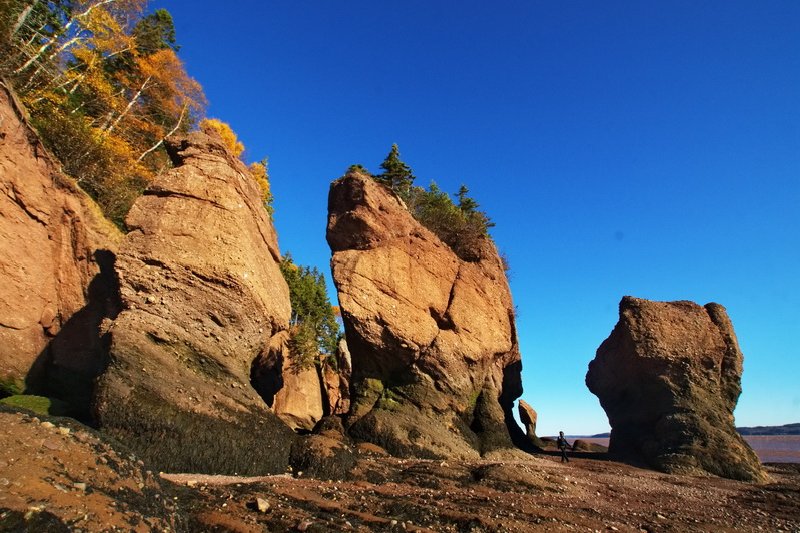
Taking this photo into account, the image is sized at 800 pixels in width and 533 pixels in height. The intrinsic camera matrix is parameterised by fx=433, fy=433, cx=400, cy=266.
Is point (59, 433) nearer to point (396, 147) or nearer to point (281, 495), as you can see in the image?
point (281, 495)

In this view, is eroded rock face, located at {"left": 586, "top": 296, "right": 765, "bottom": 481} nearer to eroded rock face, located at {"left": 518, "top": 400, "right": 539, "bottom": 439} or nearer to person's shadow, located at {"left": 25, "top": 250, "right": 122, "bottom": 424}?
eroded rock face, located at {"left": 518, "top": 400, "right": 539, "bottom": 439}

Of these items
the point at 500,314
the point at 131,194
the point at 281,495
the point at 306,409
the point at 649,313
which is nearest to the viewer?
the point at 281,495

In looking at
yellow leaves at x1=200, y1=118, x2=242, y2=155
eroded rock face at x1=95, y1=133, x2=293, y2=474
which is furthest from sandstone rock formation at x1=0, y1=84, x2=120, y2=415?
yellow leaves at x1=200, y1=118, x2=242, y2=155

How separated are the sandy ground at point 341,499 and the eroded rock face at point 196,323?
1021 mm

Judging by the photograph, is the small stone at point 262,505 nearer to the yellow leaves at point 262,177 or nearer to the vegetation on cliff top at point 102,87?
the vegetation on cliff top at point 102,87

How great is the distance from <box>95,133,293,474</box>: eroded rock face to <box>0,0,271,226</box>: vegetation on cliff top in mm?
4999

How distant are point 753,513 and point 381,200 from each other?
15410 millimetres

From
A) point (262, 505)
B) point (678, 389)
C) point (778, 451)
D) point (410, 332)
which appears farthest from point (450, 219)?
point (778, 451)

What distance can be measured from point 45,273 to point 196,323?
5552mm

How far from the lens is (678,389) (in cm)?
2027

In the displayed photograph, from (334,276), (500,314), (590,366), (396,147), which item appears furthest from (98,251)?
(590,366)

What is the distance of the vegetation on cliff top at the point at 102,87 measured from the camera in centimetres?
1575

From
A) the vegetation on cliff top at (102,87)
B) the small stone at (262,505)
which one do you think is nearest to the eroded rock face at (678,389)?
the small stone at (262,505)

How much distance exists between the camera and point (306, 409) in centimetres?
2517
